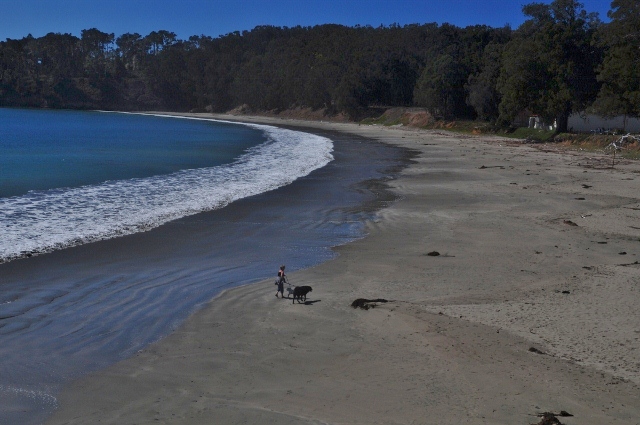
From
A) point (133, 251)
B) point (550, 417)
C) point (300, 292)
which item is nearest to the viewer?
point (550, 417)

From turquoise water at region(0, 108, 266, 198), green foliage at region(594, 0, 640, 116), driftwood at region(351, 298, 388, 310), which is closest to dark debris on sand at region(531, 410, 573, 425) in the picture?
driftwood at region(351, 298, 388, 310)

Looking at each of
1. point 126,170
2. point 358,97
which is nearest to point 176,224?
point 126,170

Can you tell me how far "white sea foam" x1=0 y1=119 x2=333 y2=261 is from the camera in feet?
50.9

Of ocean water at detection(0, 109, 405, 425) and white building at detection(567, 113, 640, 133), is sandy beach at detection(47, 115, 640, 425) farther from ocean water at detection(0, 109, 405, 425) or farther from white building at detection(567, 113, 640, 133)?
white building at detection(567, 113, 640, 133)

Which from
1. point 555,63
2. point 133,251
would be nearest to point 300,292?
point 133,251

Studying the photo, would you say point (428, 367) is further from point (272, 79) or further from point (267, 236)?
point (272, 79)

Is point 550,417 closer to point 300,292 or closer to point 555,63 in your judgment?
point 300,292

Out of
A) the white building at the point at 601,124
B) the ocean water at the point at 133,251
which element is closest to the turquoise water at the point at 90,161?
the ocean water at the point at 133,251

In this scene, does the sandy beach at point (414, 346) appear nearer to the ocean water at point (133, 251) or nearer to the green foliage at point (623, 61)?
the ocean water at point (133, 251)

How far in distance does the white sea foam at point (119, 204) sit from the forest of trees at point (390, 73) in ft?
82.7

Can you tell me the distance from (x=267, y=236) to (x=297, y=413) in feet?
32.4

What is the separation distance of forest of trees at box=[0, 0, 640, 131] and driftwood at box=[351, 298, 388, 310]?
3828 cm

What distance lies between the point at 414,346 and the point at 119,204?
1418 cm

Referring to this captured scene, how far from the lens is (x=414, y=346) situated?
8398 mm
